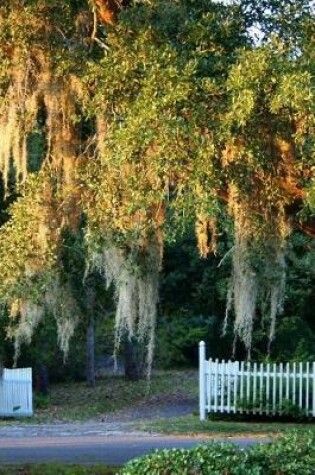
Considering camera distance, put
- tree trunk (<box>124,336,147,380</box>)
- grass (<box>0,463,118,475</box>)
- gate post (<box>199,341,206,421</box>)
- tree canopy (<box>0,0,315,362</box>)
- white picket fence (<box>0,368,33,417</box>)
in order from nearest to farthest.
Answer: tree canopy (<box>0,0,315,362</box>)
grass (<box>0,463,118,475</box>)
gate post (<box>199,341,206,421</box>)
white picket fence (<box>0,368,33,417</box>)
tree trunk (<box>124,336,147,380</box>)

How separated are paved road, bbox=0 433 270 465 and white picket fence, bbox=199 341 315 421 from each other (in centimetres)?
285

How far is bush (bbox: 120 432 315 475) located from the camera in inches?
227

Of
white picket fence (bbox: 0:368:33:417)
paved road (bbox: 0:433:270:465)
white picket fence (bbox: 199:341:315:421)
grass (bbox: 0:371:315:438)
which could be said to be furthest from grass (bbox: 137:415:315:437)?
white picket fence (bbox: 0:368:33:417)

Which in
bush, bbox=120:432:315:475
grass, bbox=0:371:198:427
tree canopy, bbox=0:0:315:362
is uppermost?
tree canopy, bbox=0:0:315:362

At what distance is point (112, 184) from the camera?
22.6 feet

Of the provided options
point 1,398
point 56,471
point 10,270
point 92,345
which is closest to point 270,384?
point 1,398

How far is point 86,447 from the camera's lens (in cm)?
1191

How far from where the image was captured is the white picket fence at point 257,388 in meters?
15.9

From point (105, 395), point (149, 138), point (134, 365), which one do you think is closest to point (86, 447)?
point (149, 138)

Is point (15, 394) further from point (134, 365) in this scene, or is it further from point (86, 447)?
point (134, 365)

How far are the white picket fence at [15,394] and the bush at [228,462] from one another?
14.4m

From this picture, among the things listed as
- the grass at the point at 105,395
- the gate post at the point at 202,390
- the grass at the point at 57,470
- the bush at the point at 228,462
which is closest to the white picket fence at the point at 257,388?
the gate post at the point at 202,390

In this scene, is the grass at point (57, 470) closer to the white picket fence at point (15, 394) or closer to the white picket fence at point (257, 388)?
the white picket fence at point (257, 388)

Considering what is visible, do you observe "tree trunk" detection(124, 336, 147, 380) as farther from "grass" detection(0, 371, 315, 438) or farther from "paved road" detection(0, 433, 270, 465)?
"paved road" detection(0, 433, 270, 465)
